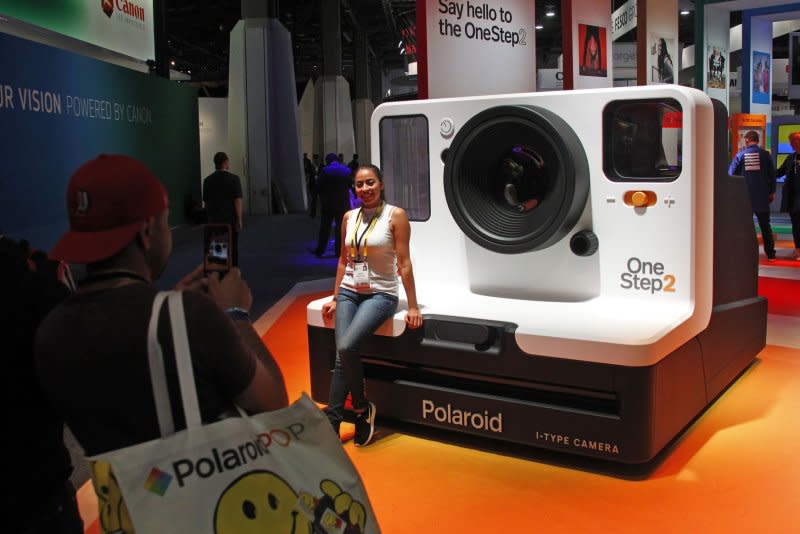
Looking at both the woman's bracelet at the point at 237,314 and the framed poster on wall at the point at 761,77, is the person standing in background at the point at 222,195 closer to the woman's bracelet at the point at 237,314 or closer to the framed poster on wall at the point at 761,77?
the woman's bracelet at the point at 237,314

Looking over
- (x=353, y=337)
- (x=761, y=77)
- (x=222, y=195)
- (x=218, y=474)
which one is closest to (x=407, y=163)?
(x=353, y=337)

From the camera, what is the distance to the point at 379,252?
11.8ft

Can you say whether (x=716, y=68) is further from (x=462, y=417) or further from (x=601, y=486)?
(x=601, y=486)

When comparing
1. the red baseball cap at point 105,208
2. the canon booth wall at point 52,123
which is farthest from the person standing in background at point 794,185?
the red baseball cap at point 105,208

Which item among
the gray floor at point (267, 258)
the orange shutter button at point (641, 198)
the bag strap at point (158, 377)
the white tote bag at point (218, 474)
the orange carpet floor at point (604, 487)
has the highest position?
the orange shutter button at point (641, 198)

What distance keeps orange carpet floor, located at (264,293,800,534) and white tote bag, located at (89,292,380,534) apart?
1.46 meters

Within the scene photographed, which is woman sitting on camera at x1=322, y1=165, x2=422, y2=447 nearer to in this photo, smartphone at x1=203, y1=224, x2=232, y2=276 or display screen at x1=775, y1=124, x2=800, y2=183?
smartphone at x1=203, y1=224, x2=232, y2=276

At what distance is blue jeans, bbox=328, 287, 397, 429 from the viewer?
351 centimetres

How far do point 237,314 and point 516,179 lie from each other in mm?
2480

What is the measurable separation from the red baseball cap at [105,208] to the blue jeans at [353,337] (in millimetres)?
2165

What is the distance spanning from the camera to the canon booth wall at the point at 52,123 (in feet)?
26.0

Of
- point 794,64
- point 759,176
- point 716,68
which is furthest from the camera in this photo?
point 794,64

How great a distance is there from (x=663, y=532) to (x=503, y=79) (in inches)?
149

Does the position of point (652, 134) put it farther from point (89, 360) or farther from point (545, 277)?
point (89, 360)
